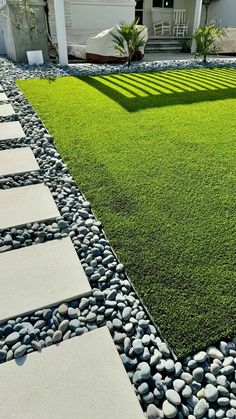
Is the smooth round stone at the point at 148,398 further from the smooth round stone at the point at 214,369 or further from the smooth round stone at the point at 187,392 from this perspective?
the smooth round stone at the point at 214,369

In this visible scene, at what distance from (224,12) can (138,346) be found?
586 inches

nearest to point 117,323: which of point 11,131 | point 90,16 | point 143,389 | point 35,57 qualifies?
point 143,389

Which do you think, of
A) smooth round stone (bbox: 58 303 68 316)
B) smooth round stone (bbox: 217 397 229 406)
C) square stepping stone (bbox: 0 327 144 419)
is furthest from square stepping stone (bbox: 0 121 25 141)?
smooth round stone (bbox: 217 397 229 406)

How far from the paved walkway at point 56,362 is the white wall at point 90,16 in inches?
393

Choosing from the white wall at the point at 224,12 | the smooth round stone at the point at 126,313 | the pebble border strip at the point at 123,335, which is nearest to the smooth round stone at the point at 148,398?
the pebble border strip at the point at 123,335

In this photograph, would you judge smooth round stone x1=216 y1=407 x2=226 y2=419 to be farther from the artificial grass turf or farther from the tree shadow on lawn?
the tree shadow on lawn

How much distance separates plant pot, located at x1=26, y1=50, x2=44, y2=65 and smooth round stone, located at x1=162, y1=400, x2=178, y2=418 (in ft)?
27.4

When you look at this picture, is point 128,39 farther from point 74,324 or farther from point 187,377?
point 187,377

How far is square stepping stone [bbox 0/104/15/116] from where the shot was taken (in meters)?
3.95

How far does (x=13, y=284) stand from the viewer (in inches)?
60.2

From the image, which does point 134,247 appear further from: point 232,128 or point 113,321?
point 232,128

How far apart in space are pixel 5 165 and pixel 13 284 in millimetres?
1438

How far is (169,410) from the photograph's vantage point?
1.06m

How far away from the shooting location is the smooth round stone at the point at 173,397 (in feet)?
3.56
